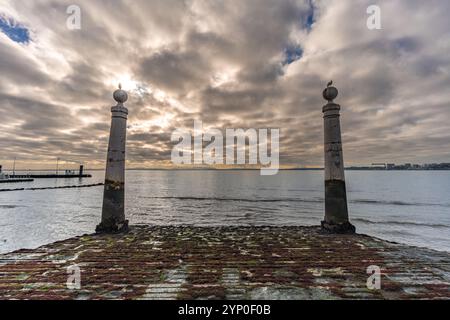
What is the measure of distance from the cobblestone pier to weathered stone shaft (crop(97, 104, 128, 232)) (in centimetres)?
96

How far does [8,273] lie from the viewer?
3.84m

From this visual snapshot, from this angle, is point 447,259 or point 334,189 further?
point 334,189

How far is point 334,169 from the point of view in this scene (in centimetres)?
750

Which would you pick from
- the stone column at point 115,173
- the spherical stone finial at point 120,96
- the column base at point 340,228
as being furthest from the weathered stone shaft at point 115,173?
the column base at point 340,228

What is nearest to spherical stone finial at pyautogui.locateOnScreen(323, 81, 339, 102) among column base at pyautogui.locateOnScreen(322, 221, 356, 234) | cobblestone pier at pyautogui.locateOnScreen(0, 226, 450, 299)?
column base at pyautogui.locateOnScreen(322, 221, 356, 234)

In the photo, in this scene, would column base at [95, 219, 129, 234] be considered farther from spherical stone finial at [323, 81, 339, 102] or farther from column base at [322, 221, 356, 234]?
spherical stone finial at [323, 81, 339, 102]

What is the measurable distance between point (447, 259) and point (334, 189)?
3242mm

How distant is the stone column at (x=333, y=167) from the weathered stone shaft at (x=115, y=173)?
23.5 ft

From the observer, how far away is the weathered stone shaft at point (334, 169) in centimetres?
734

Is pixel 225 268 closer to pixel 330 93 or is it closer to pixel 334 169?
pixel 334 169

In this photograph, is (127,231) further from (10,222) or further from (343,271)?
(10,222)

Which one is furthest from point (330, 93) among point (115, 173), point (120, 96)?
point (115, 173)

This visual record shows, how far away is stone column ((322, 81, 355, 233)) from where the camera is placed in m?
7.32
